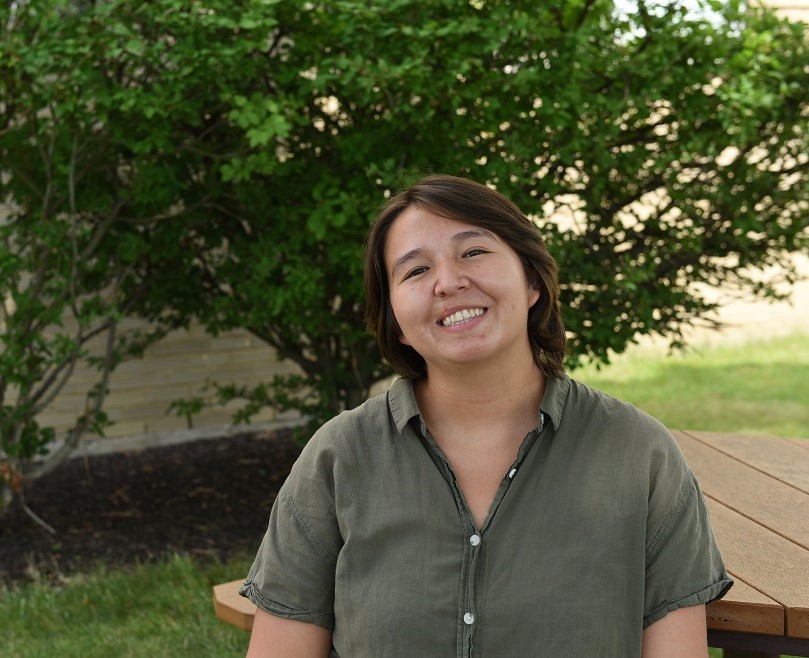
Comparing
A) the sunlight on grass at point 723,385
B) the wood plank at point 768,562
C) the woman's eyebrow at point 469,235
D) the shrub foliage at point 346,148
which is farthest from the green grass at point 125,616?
the sunlight on grass at point 723,385

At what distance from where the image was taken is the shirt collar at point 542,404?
81.6 inches

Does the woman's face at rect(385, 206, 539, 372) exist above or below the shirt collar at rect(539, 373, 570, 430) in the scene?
above

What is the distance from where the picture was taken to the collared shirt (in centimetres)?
193

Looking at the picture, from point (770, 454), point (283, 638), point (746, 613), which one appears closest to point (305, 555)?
point (283, 638)

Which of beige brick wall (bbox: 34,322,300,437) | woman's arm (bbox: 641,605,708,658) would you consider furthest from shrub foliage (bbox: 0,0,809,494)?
woman's arm (bbox: 641,605,708,658)

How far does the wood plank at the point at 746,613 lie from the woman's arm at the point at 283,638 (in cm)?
76

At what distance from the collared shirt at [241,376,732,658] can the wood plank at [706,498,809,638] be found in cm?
20

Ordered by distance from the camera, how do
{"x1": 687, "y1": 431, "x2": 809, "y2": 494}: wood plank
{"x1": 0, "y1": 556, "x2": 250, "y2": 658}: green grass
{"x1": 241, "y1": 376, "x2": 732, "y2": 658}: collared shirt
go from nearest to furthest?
{"x1": 241, "y1": 376, "x2": 732, "y2": 658}: collared shirt → {"x1": 687, "y1": 431, "x2": 809, "y2": 494}: wood plank → {"x1": 0, "y1": 556, "x2": 250, "y2": 658}: green grass

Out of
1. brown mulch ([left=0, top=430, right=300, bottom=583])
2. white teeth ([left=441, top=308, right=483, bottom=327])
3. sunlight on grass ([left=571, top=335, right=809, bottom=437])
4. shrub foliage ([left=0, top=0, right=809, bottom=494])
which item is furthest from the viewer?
sunlight on grass ([left=571, top=335, right=809, bottom=437])

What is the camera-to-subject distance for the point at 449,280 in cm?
205

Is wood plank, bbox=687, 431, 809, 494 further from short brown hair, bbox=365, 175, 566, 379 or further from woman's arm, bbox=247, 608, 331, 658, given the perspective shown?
woman's arm, bbox=247, 608, 331, 658

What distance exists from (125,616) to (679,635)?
9.04 ft

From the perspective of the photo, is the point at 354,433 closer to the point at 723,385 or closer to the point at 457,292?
the point at 457,292

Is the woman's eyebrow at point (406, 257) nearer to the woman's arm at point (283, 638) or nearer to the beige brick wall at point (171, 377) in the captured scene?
the woman's arm at point (283, 638)
